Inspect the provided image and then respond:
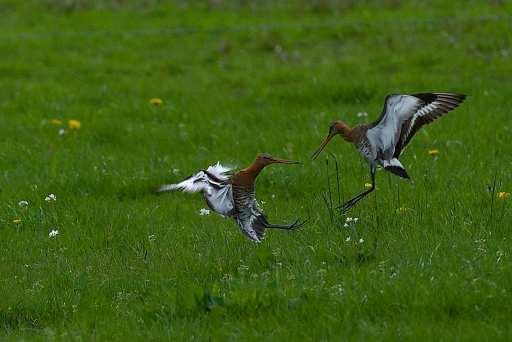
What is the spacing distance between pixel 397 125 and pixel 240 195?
1.30 metres

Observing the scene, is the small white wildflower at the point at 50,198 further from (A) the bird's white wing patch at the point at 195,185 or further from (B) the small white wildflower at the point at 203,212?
(A) the bird's white wing patch at the point at 195,185

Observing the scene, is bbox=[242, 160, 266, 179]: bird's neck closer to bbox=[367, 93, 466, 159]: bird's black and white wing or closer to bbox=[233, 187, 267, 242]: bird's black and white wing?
bbox=[233, 187, 267, 242]: bird's black and white wing

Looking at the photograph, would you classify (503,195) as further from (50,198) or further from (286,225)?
(50,198)

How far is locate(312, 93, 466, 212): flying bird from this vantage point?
7582 mm

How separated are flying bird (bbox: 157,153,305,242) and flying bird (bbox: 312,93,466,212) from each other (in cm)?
68

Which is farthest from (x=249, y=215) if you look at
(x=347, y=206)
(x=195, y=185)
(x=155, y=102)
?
(x=155, y=102)

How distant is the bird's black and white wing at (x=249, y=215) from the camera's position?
7680 mm

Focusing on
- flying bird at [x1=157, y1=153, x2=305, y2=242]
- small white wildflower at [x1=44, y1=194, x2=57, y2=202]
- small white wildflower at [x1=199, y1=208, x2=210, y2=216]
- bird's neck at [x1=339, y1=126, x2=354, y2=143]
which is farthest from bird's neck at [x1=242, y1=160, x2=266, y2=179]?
small white wildflower at [x1=44, y1=194, x2=57, y2=202]

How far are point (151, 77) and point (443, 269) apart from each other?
9182 millimetres

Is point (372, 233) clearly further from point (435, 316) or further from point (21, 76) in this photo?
point (21, 76)

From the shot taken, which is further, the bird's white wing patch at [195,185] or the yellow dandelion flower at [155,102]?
the yellow dandelion flower at [155,102]

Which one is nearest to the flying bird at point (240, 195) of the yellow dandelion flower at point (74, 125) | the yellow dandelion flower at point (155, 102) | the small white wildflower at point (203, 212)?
the small white wildflower at point (203, 212)

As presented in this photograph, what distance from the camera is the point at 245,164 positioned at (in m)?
10.7

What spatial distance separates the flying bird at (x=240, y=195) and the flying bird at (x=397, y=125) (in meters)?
0.68
